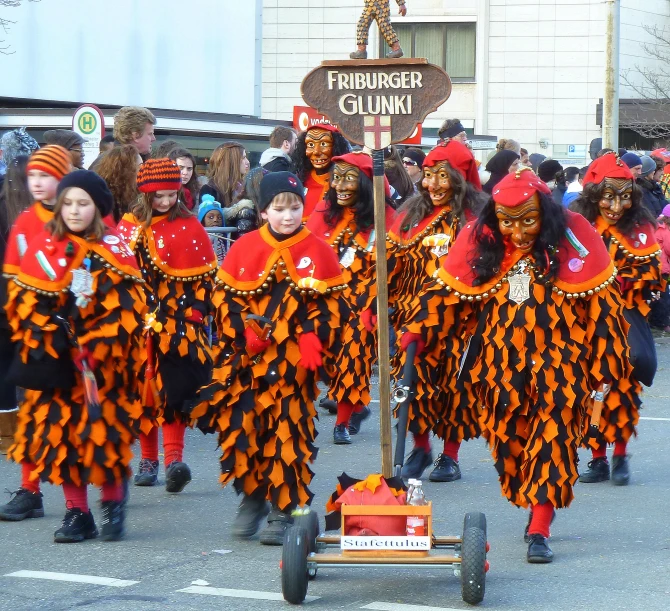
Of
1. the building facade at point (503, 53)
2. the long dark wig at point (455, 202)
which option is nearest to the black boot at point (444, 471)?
the long dark wig at point (455, 202)

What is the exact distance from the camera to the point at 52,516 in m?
7.04

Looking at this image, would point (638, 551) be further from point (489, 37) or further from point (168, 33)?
point (489, 37)

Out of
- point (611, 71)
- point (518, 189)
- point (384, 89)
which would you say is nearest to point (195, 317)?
point (384, 89)

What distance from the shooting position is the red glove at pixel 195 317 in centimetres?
758

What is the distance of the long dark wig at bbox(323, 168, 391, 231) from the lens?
9117 mm

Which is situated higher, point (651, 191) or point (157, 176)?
point (651, 191)

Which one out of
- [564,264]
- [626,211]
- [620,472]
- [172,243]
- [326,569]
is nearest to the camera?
[326,569]

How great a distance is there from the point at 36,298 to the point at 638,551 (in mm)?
3091

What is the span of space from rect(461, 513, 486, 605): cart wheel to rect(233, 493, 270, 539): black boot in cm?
153

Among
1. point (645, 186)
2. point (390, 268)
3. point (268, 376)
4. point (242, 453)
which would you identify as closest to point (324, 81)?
point (268, 376)

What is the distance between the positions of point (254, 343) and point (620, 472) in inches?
111

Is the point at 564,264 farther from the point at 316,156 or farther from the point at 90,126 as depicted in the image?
the point at 90,126

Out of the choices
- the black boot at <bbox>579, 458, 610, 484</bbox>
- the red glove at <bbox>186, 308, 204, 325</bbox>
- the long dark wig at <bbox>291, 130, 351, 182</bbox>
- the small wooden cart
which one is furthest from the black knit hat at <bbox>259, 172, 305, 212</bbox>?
the long dark wig at <bbox>291, 130, 351, 182</bbox>

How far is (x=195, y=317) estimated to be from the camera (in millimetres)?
7586
